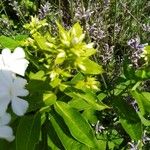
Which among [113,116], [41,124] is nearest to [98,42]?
[113,116]

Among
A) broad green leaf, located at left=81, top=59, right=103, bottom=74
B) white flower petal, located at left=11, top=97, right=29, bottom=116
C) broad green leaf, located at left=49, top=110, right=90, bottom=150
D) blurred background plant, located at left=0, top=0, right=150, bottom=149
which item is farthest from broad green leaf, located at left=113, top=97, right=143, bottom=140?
white flower petal, located at left=11, top=97, right=29, bottom=116

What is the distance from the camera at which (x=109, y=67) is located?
2.75m

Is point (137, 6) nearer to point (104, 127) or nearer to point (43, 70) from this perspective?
point (104, 127)

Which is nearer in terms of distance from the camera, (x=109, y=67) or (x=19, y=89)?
(x=19, y=89)

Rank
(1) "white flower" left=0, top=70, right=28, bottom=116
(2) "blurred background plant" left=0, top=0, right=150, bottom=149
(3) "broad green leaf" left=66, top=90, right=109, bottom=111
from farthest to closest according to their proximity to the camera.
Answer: (2) "blurred background plant" left=0, top=0, right=150, bottom=149, (3) "broad green leaf" left=66, top=90, right=109, bottom=111, (1) "white flower" left=0, top=70, right=28, bottom=116

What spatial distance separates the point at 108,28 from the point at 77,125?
5.27 feet

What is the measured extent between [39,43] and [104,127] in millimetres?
940

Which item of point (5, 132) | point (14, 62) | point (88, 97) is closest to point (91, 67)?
point (88, 97)

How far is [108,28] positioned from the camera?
324 centimetres

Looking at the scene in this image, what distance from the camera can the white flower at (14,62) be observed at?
64.9 inches

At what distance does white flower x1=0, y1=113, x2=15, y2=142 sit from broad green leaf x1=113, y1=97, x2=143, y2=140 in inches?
20.2

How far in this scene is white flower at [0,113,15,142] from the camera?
1641 mm

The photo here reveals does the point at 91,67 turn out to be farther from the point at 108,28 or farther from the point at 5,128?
the point at 108,28

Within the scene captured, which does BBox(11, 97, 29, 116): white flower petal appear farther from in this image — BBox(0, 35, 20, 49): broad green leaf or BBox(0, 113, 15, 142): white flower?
BBox(0, 35, 20, 49): broad green leaf
